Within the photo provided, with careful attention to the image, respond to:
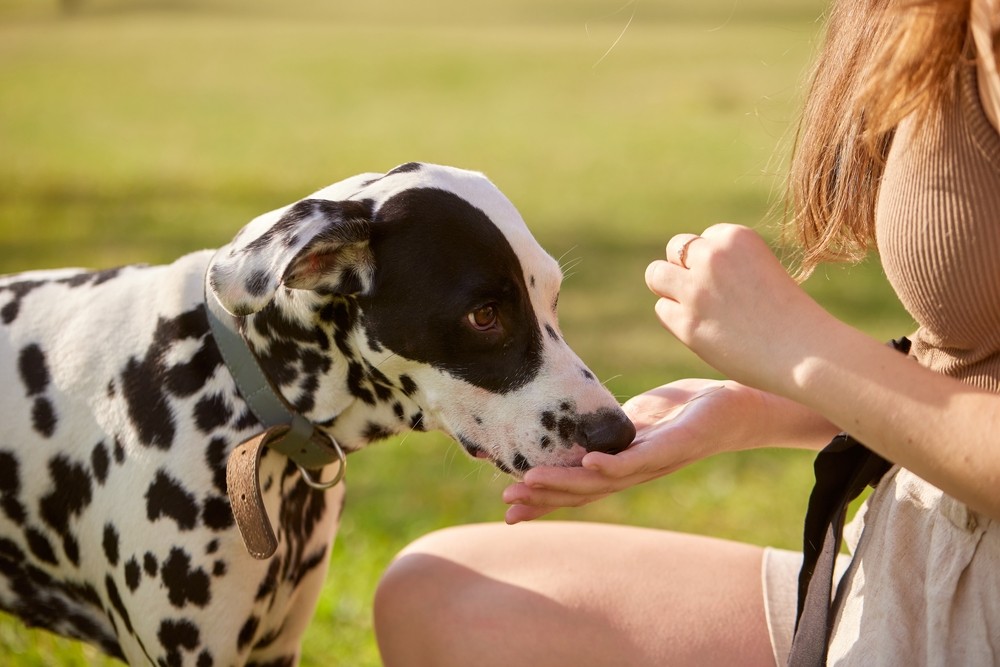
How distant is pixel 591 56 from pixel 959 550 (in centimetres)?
2052

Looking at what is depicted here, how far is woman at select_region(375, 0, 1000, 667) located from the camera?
1871 mm

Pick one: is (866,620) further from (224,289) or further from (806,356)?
Answer: (224,289)

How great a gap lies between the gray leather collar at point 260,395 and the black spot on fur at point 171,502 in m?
0.21

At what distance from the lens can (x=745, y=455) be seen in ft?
18.8

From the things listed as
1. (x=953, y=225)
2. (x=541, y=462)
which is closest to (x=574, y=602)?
(x=541, y=462)

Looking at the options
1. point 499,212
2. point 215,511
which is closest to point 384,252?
point 499,212

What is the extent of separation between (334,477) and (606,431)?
689 mm

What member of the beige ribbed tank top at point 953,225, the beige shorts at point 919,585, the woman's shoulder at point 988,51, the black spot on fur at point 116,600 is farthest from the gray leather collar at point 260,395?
the woman's shoulder at point 988,51

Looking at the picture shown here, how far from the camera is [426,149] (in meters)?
13.5

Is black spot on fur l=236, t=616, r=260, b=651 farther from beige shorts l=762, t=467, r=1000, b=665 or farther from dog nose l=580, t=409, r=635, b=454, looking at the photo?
beige shorts l=762, t=467, r=1000, b=665

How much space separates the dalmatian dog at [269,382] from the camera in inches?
93.2

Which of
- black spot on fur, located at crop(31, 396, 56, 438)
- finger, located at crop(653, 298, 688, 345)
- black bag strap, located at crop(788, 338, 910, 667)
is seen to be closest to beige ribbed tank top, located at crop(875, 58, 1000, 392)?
black bag strap, located at crop(788, 338, 910, 667)

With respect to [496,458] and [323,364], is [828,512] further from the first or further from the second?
[323,364]

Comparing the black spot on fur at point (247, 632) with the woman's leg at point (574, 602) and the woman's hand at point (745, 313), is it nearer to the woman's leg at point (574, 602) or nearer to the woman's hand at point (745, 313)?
the woman's leg at point (574, 602)
